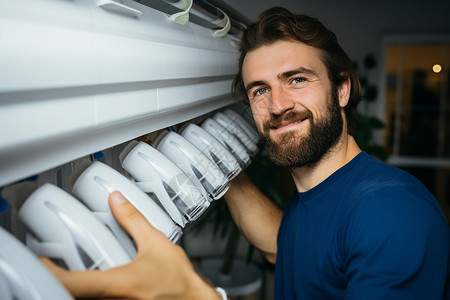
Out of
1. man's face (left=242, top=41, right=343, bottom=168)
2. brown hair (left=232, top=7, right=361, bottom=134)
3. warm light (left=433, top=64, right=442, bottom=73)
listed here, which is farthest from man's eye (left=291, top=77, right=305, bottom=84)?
warm light (left=433, top=64, right=442, bottom=73)

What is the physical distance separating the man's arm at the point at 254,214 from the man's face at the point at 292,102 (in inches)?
10.0

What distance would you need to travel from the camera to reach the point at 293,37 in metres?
0.97

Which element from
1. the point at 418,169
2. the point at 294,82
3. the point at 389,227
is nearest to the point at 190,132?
the point at 294,82

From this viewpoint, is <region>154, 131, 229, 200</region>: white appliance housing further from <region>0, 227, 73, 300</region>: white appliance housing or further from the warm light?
the warm light

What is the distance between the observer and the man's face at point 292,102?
933 mm

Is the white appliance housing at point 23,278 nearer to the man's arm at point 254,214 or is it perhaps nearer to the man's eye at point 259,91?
the man's eye at point 259,91

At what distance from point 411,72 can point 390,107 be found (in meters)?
0.50

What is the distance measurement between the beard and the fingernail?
0.58 m

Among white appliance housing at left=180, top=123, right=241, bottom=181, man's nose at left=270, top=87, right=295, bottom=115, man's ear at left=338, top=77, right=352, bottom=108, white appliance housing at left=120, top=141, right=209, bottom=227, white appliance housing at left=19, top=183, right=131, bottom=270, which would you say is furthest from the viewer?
man's ear at left=338, top=77, right=352, bottom=108

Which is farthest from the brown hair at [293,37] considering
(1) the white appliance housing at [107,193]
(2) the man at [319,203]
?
(1) the white appliance housing at [107,193]

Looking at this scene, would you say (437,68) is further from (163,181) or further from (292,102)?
(163,181)

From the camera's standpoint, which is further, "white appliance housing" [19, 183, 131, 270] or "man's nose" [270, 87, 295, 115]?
"man's nose" [270, 87, 295, 115]

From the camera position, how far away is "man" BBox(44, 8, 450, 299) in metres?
0.66

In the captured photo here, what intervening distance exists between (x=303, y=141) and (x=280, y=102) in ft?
0.42
